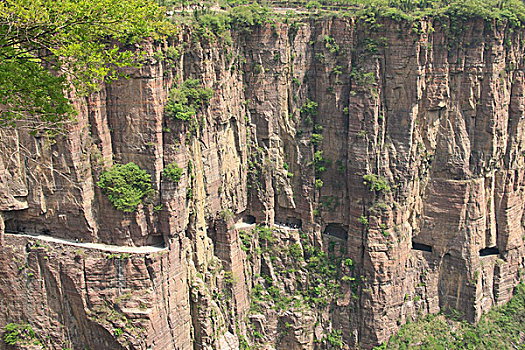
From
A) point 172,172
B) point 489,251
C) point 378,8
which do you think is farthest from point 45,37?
point 489,251

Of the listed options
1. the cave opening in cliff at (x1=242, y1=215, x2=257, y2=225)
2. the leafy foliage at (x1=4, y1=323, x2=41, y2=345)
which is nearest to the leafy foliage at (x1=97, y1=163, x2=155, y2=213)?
→ the leafy foliage at (x1=4, y1=323, x2=41, y2=345)

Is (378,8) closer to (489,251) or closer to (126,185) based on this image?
(489,251)

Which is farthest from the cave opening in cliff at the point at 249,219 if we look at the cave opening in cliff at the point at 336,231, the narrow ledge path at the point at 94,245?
the narrow ledge path at the point at 94,245

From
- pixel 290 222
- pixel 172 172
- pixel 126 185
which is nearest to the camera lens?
pixel 126 185

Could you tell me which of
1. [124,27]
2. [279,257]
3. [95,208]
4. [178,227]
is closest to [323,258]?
[279,257]

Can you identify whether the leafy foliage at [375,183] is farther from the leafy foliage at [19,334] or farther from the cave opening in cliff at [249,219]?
the leafy foliage at [19,334]

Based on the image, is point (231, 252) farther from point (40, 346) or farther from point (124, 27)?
point (124, 27)
